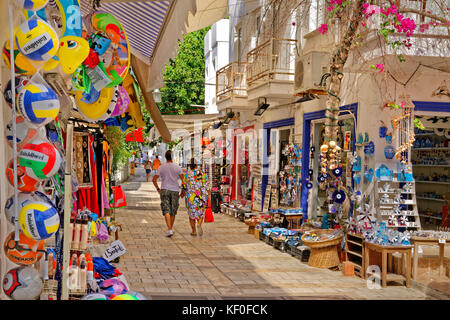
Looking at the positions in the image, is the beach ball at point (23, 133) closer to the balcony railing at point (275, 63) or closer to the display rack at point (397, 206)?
the display rack at point (397, 206)

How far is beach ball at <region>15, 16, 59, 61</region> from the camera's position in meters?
2.70

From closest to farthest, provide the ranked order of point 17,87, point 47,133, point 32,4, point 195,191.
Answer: point 32,4 < point 17,87 < point 47,133 < point 195,191

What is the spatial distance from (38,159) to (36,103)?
0.34m

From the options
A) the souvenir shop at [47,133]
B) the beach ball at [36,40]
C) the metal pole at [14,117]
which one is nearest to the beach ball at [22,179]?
the souvenir shop at [47,133]

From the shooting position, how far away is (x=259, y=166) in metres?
16.4

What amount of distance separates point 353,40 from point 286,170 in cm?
640

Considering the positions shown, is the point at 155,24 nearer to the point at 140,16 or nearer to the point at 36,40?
the point at 140,16

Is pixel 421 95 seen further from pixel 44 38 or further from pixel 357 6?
pixel 44 38

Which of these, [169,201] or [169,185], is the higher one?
[169,185]

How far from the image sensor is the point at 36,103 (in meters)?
2.73

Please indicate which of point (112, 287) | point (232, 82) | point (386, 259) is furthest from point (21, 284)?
point (232, 82)

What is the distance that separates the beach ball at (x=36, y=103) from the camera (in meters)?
2.73

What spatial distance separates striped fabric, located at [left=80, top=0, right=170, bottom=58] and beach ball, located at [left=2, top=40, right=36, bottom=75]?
2.16 m

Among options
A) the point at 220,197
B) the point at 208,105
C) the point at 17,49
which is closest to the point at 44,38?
the point at 17,49
